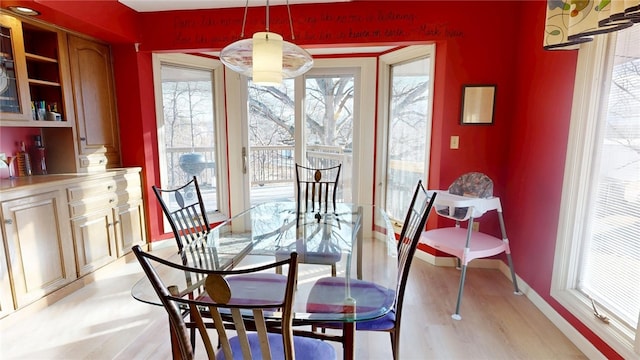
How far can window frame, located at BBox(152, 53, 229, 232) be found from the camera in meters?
3.32

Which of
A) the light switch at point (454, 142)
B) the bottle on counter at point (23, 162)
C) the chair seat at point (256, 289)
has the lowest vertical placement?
the chair seat at point (256, 289)

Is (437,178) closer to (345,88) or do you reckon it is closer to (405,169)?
(405,169)

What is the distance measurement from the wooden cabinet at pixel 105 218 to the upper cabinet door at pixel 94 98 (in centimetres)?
33

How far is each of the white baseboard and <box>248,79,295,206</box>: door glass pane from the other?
1.87m

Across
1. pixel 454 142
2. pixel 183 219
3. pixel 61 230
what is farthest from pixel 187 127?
pixel 454 142

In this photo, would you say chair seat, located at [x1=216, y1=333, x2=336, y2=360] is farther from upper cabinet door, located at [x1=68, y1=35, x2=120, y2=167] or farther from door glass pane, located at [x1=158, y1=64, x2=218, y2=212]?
door glass pane, located at [x1=158, y1=64, x2=218, y2=212]

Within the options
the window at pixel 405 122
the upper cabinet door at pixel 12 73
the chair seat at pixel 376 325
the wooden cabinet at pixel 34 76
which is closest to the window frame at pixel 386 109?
the window at pixel 405 122

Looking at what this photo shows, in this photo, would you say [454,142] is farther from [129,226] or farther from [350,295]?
[129,226]

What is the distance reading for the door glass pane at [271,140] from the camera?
3.88 m

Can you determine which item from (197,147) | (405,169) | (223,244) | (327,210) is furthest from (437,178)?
(197,147)

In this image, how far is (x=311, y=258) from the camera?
2.00 metres

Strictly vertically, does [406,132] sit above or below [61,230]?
above

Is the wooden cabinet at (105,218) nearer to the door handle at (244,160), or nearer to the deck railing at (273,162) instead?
the deck railing at (273,162)

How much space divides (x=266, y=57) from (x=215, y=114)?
93.1 inches
